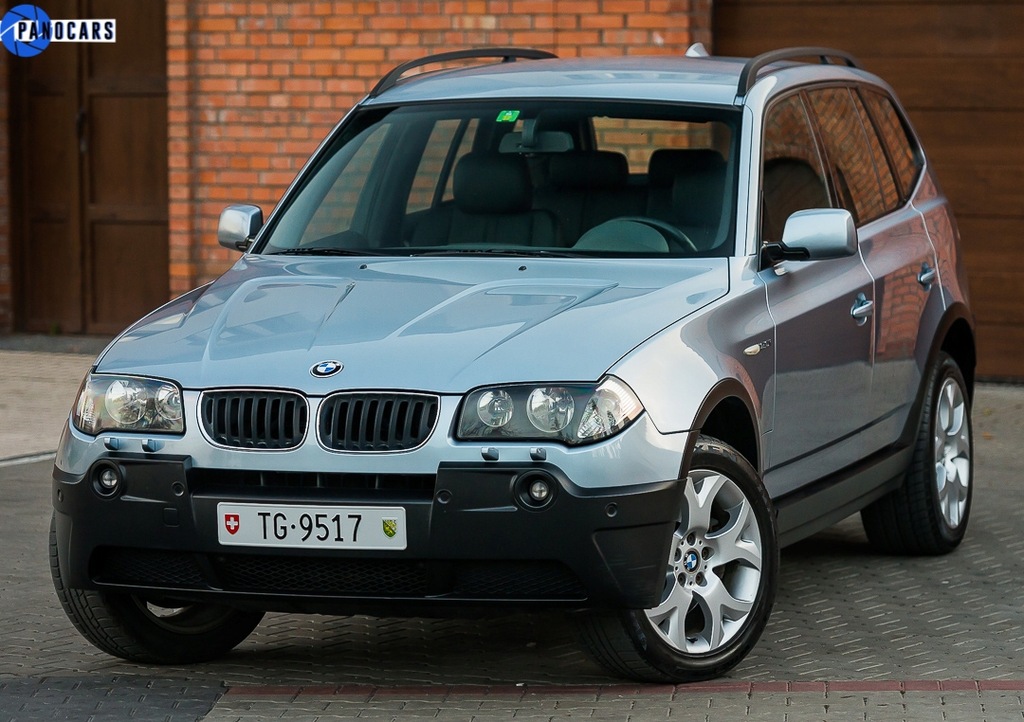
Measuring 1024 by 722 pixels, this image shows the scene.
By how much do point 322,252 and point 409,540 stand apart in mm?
Result: 1611

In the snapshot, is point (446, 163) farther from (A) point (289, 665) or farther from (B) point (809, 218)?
(A) point (289, 665)

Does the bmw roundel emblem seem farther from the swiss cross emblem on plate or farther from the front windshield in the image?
the front windshield

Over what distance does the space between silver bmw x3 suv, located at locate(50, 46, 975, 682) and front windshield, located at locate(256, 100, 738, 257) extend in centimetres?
1

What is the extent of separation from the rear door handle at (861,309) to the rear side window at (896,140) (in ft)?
3.32

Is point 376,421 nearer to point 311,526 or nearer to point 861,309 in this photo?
point 311,526

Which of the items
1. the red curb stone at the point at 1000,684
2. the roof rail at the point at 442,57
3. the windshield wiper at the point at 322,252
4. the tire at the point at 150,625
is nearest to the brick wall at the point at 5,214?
the roof rail at the point at 442,57

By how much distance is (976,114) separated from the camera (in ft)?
37.4

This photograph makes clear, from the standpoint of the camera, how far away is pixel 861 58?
38.2 ft

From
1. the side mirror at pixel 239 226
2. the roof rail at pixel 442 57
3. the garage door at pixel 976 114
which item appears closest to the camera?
the side mirror at pixel 239 226

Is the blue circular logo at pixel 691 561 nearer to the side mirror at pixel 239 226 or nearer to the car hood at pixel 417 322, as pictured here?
the car hood at pixel 417 322

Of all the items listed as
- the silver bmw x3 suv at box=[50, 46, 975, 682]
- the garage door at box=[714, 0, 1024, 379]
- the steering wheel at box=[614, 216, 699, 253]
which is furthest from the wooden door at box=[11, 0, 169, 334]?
the steering wheel at box=[614, 216, 699, 253]

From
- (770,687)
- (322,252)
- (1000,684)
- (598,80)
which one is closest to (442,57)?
(598,80)

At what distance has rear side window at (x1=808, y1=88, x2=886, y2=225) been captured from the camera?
6.61m

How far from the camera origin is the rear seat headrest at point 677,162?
5.98 meters
